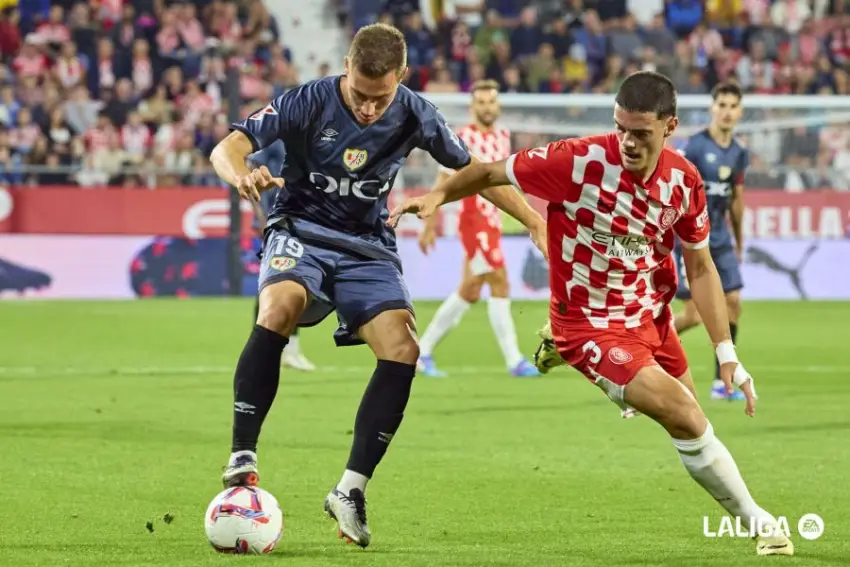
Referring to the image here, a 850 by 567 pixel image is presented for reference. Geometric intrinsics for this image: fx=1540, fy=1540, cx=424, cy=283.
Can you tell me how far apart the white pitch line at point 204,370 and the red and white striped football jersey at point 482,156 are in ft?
4.05

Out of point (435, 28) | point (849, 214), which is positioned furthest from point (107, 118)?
point (849, 214)

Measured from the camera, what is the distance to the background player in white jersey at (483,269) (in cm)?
1276

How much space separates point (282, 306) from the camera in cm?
604

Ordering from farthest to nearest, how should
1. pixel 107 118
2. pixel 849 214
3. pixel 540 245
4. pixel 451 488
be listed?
pixel 107 118, pixel 849 214, pixel 451 488, pixel 540 245

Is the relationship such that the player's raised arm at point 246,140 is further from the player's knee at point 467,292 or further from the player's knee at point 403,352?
the player's knee at point 467,292

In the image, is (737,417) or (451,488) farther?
(737,417)

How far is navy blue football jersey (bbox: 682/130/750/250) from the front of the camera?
37.3ft

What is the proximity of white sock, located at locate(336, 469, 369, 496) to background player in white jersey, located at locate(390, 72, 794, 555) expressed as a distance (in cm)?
92

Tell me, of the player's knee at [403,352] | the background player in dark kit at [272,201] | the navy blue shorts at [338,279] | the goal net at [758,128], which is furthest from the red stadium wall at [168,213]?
the player's knee at [403,352]

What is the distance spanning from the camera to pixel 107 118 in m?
22.0

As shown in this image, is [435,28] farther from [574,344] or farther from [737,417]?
[574,344]

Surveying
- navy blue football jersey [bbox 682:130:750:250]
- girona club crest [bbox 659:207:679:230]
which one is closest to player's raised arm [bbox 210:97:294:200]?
girona club crest [bbox 659:207:679:230]

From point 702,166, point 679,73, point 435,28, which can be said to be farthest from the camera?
point 435,28

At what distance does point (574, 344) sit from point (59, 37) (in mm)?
19458
